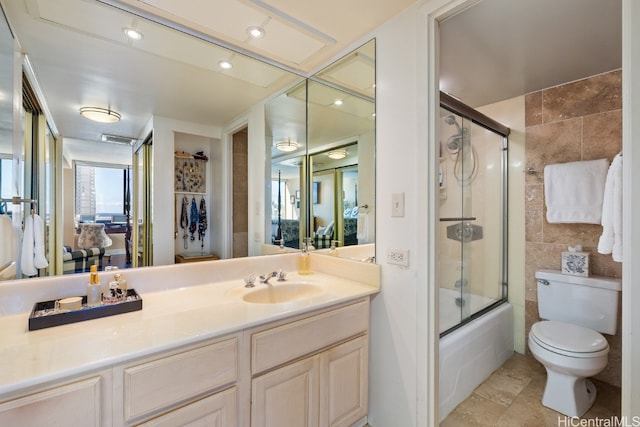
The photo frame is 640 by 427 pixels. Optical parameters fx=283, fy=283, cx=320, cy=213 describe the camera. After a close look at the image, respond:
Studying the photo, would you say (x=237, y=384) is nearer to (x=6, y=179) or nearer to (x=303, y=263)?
(x=303, y=263)

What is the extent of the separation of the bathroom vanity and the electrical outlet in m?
0.12

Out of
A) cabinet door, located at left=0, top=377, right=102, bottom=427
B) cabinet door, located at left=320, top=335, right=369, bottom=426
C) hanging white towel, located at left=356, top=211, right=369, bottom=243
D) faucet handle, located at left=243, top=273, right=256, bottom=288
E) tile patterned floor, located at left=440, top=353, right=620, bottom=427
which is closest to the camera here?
cabinet door, located at left=0, top=377, right=102, bottom=427

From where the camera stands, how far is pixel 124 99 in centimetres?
140

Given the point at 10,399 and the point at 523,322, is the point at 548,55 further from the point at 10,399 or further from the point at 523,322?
the point at 10,399

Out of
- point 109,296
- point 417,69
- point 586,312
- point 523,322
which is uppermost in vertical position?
point 417,69

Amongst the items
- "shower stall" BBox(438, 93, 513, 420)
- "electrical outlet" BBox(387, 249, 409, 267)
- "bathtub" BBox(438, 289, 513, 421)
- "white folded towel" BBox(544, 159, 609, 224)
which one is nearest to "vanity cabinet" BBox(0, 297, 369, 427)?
"electrical outlet" BBox(387, 249, 409, 267)

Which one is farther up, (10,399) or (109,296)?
(109,296)

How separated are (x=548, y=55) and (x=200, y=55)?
209 cm

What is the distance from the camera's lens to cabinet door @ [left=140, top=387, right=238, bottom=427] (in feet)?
2.97

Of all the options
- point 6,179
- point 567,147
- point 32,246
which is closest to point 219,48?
point 6,179

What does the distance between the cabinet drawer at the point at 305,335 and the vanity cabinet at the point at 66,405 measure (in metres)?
0.46

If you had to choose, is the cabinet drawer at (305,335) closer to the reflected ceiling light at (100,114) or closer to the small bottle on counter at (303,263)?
the small bottle on counter at (303,263)

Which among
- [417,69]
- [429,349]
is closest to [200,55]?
[417,69]

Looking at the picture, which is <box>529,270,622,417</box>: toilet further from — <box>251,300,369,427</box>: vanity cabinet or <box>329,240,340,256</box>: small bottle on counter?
<box>329,240,340,256</box>: small bottle on counter
